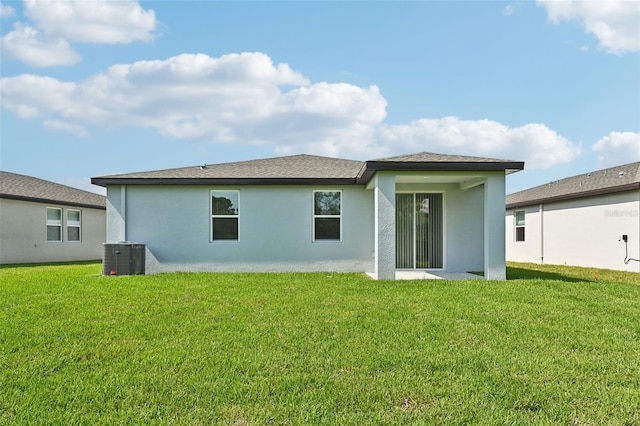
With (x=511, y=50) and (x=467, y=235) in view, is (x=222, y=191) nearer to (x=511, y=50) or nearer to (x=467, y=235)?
(x=467, y=235)

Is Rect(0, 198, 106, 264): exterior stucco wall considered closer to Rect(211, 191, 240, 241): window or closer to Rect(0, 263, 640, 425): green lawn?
Rect(211, 191, 240, 241): window

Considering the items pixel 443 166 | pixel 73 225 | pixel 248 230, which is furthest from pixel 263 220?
pixel 73 225

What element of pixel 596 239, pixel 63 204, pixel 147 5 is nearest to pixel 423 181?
pixel 596 239

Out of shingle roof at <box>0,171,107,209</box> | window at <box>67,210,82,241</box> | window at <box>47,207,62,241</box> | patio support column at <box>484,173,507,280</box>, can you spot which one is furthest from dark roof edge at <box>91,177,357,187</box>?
window at <box>67,210,82,241</box>

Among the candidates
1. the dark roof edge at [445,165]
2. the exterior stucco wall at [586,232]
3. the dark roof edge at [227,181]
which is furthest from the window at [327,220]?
the exterior stucco wall at [586,232]

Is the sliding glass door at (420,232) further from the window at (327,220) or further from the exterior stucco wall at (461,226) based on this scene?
the window at (327,220)

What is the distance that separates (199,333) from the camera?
5.29m

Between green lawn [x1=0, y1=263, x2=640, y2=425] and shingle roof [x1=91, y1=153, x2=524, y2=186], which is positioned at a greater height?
shingle roof [x1=91, y1=153, x2=524, y2=186]

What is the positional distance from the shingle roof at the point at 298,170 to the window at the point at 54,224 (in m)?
8.27

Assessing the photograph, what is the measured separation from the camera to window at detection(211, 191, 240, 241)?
1264 centimetres

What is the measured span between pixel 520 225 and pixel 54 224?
22.4 meters

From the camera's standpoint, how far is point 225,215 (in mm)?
12672

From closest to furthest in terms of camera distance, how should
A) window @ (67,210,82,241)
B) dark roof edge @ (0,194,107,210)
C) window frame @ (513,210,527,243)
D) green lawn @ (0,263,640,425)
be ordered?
green lawn @ (0,263,640,425)
dark roof edge @ (0,194,107,210)
window @ (67,210,82,241)
window frame @ (513,210,527,243)

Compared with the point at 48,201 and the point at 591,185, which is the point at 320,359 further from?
the point at 48,201
